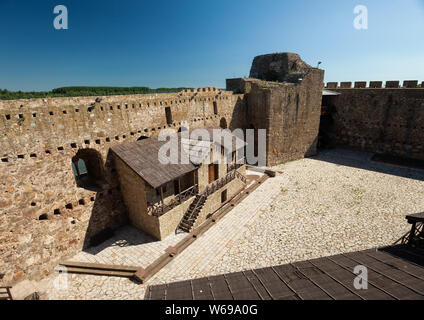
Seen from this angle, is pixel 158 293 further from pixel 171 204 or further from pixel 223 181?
pixel 223 181

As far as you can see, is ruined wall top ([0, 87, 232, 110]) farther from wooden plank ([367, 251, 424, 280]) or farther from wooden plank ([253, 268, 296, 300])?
wooden plank ([367, 251, 424, 280])

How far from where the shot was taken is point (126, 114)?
11.8 m

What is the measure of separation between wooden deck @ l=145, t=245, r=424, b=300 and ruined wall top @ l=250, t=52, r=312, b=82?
73.9 ft

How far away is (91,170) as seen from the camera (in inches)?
483

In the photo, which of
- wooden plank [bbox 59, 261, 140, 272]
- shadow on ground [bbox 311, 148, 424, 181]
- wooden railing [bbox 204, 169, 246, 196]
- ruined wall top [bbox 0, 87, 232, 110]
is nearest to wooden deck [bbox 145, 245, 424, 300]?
wooden plank [bbox 59, 261, 140, 272]

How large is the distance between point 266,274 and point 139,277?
538 cm

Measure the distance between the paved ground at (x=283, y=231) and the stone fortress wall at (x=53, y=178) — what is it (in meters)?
1.11

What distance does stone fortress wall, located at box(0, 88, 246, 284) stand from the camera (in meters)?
8.19

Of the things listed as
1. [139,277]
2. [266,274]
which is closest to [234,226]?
[139,277]

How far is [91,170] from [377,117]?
25.4m

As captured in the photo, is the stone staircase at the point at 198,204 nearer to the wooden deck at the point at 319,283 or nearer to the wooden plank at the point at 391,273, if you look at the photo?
the wooden deck at the point at 319,283

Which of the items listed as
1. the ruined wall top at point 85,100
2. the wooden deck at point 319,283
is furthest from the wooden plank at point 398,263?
the ruined wall top at point 85,100

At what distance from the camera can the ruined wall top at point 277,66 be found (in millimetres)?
24906

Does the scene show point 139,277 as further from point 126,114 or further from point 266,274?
point 126,114
